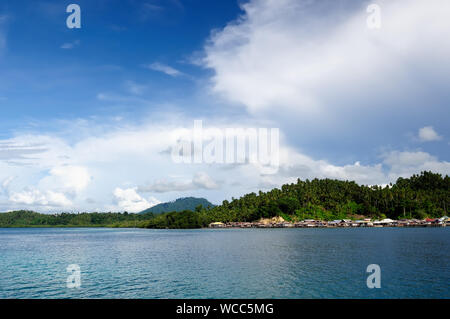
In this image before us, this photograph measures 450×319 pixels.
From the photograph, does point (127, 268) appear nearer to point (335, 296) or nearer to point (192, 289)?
point (192, 289)

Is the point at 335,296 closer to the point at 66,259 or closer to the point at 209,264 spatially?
the point at 209,264

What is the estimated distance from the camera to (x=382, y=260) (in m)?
69.9
